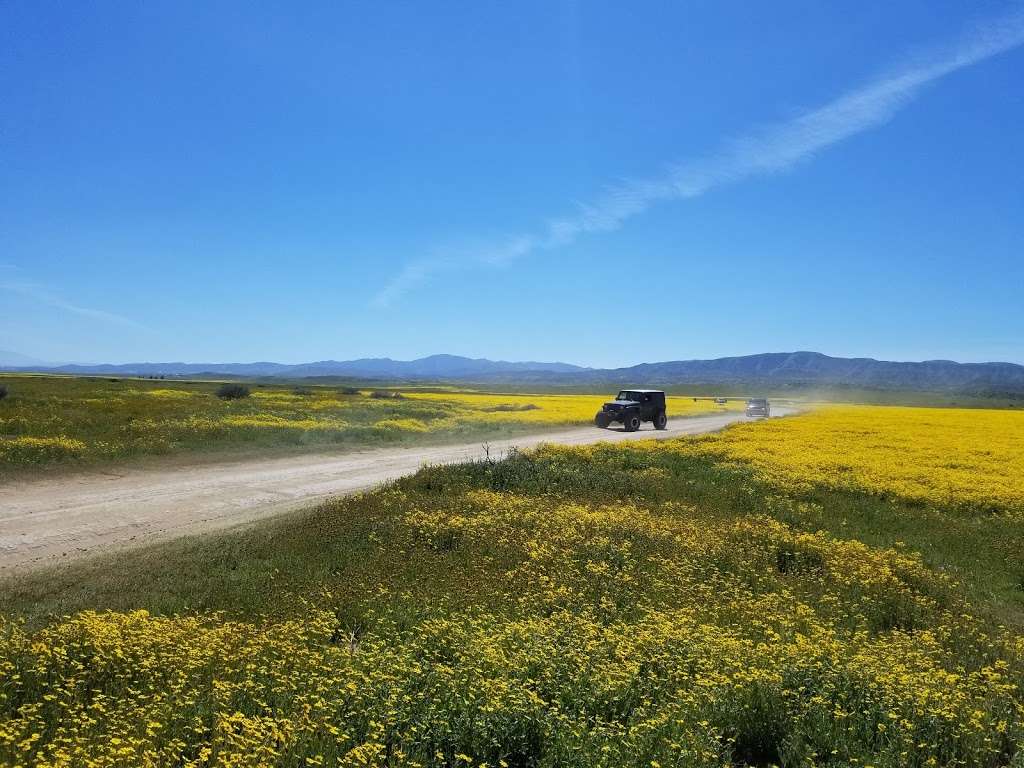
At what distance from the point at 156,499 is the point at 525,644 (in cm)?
1264

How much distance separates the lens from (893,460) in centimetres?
2511

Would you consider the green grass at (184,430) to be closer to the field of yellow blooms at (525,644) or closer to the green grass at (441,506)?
the green grass at (441,506)

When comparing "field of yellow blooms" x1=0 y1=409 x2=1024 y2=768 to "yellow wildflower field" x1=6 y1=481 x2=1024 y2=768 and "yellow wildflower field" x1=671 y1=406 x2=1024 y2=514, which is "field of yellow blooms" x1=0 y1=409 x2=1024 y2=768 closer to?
"yellow wildflower field" x1=6 y1=481 x2=1024 y2=768

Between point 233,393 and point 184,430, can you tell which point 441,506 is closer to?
point 184,430

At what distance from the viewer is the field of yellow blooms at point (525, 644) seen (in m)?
5.30

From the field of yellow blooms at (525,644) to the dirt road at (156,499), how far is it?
1.52 m

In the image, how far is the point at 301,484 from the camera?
18984 millimetres

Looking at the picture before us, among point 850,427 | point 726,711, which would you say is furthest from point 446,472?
point 850,427

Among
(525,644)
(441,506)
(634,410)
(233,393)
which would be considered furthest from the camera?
(233,393)

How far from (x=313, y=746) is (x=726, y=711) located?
153 inches

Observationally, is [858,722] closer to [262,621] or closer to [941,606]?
[941,606]

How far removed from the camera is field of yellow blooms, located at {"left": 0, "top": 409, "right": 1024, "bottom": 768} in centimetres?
530

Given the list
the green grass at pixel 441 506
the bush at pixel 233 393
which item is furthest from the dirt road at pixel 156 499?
the bush at pixel 233 393

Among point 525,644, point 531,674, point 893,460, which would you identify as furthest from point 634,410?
point 531,674
